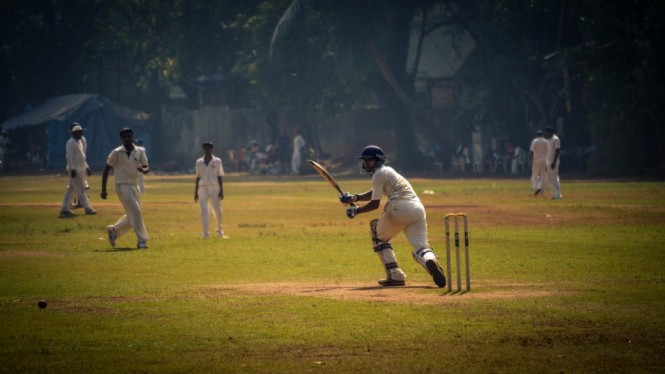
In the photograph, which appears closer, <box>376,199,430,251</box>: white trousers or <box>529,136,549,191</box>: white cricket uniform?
<box>376,199,430,251</box>: white trousers

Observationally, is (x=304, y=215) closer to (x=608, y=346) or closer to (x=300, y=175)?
(x=608, y=346)

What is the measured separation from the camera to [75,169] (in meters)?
28.7

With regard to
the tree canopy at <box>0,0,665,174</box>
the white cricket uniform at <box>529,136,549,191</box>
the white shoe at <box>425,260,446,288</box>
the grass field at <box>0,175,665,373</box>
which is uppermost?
the tree canopy at <box>0,0,665,174</box>

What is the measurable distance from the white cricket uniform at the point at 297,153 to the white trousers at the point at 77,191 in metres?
29.4

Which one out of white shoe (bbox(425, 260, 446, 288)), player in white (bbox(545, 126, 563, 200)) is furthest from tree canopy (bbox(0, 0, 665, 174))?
white shoe (bbox(425, 260, 446, 288))

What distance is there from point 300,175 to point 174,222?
3078cm

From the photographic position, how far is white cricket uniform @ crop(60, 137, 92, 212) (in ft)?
94.3

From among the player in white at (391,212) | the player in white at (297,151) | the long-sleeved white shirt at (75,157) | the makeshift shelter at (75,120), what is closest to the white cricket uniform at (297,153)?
the player in white at (297,151)

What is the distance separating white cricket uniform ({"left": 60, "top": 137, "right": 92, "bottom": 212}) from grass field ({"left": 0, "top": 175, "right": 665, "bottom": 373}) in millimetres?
1813

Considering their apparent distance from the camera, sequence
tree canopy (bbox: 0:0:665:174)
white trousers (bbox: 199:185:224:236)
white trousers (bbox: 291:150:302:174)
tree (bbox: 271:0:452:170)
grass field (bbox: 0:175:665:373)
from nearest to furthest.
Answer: grass field (bbox: 0:175:665:373) < white trousers (bbox: 199:185:224:236) < tree canopy (bbox: 0:0:665:174) < tree (bbox: 271:0:452:170) < white trousers (bbox: 291:150:302:174)

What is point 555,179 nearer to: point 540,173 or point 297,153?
point 540,173

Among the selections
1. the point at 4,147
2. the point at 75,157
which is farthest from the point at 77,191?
the point at 4,147

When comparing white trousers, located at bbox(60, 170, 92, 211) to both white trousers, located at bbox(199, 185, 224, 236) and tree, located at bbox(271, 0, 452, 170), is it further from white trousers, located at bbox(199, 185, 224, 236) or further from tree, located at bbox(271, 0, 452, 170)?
tree, located at bbox(271, 0, 452, 170)

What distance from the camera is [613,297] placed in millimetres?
13289
